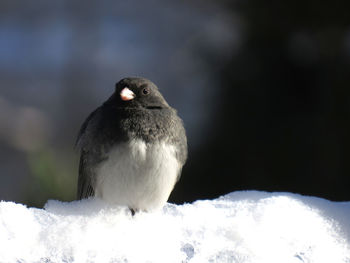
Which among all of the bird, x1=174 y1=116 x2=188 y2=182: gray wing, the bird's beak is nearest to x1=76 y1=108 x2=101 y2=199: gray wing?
the bird

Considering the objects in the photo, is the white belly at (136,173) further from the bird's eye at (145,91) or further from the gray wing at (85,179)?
the bird's eye at (145,91)

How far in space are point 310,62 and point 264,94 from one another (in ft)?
1.05

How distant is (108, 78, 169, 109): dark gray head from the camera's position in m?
1.45

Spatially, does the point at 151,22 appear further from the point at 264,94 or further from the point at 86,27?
the point at 264,94

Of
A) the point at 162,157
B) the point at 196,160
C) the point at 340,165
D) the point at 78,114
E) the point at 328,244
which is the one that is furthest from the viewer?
the point at 78,114

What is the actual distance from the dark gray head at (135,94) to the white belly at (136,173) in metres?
0.14

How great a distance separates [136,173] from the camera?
1.38 metres

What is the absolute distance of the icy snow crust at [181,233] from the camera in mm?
901

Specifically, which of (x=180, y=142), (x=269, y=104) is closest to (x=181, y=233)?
(x=180, y=142)

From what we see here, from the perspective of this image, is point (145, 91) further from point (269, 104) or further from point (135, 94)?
point (269, 104)

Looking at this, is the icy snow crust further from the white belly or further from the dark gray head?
the dark gray head

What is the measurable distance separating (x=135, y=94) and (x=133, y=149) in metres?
0.19

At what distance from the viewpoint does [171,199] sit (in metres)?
3.04

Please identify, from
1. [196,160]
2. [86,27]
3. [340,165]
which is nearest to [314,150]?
[340,165]
